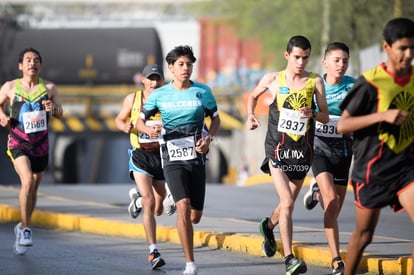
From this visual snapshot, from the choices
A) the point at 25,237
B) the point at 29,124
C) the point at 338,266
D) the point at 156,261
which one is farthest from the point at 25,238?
the point at 338,266

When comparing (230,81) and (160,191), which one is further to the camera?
(230,81)

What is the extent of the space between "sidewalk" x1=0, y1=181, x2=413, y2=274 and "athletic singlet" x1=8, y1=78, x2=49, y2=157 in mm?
1973

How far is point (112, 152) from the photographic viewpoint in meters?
59.6

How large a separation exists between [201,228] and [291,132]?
3.55 m

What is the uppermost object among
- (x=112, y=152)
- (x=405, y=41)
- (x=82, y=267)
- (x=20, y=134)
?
(x=405, y=41)

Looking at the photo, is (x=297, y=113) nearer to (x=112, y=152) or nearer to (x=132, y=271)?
(x=132, y=271)

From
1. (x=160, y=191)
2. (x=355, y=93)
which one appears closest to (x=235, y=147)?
(x=160, y=191)

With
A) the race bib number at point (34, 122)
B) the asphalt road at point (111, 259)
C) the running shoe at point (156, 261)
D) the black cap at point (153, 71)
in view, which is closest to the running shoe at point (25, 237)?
the asphalt road at point (111, 259)

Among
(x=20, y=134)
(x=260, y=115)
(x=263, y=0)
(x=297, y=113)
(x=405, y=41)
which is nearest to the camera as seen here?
(x=405, y=41)

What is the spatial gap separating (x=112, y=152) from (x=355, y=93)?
51018 millimetres

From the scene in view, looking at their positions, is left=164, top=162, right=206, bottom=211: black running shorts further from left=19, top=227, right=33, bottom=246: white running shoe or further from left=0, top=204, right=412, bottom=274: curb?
left=19, top=227, right=33, bottom=246: white running shoe

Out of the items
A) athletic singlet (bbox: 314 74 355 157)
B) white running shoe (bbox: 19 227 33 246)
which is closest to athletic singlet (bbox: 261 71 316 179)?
athletic singlet (bbox: 314 74 355 157)

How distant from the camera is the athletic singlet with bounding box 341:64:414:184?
28.9 feet

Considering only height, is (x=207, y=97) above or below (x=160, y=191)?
above
